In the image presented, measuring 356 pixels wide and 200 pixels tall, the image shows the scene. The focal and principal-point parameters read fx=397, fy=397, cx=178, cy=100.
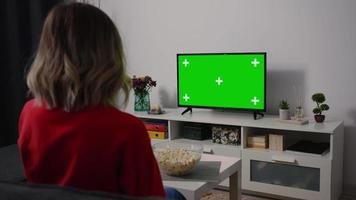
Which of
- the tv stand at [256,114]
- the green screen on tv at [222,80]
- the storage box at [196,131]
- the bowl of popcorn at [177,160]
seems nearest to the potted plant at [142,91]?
the green screen on tv at [222,80]

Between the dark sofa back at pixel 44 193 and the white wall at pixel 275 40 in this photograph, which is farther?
the white wall at pixel 275 40

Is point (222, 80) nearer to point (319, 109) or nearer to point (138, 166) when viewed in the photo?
point (319, 109)

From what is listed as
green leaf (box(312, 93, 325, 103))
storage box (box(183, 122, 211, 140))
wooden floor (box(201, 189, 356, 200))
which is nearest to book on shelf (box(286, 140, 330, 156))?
green leaf (box(312, 93, 325, 103))

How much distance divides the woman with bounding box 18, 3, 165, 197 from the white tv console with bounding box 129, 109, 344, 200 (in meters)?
1.93

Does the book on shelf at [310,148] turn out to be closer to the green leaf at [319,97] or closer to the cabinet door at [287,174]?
the cabinet door at [287,174]

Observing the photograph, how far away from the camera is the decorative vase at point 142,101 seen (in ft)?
12.5

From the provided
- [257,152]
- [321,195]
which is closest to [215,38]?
[257,152]

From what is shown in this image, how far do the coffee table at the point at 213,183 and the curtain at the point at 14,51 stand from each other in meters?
2.40

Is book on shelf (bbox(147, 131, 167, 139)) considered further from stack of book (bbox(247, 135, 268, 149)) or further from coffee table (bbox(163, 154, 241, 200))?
coffee table (bbox(163, 154, 241, 200))

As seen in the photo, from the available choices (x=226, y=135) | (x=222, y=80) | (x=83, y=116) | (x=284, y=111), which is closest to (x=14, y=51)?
(x=222, y=80)

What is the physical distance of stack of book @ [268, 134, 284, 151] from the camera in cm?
303

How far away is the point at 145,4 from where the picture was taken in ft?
13.2

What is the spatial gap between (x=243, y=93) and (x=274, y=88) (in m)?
0.29

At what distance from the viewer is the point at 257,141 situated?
3.14 meters
